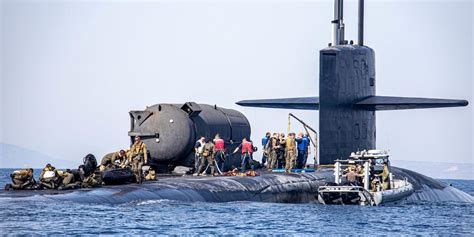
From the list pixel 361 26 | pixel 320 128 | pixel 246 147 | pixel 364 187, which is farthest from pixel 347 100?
pixel 364 187

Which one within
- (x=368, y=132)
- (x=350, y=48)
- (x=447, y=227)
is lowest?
(x=447, y=227)

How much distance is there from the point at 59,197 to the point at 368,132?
15953mm

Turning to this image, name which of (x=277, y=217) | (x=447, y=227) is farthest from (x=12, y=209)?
(x=447, y=227)

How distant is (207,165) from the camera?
96.6 ft

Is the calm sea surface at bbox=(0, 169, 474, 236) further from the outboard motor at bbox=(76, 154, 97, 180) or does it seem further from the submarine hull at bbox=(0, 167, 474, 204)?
the outboard motor at bbox=(76, 154, 97, 180)

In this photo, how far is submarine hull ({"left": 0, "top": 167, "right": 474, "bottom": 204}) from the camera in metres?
22.2

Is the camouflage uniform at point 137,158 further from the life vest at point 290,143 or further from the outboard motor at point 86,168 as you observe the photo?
the life vest at point 290,143

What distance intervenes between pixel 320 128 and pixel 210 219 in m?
11.4

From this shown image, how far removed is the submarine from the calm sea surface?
144 centimetres

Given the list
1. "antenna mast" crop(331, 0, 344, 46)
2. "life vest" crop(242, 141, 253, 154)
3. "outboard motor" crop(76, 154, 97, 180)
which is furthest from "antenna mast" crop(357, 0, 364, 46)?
"outboard motor" crop(76, 154, 97, 180)

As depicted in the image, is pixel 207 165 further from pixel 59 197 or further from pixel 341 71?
pixel 59 197

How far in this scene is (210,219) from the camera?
20750 mm

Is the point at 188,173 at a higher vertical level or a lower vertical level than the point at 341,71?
lower

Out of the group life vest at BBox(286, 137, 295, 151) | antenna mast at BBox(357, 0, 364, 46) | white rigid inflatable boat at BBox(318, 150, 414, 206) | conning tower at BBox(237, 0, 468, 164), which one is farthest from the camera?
antenna mast at BBox(357, 0, 364, 46)
